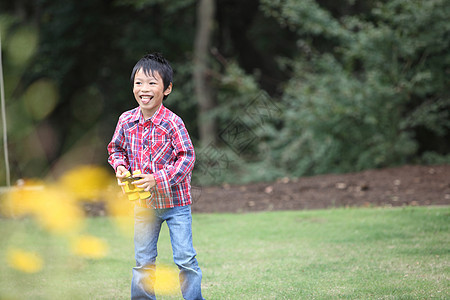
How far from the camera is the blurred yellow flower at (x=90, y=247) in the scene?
5383 millimetres

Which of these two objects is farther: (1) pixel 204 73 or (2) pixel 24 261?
(1) pixel 204 73

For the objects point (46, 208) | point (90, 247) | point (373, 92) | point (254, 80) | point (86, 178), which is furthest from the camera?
point (86, 178)

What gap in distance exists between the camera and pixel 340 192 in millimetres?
7766

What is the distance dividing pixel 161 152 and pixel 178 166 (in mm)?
161

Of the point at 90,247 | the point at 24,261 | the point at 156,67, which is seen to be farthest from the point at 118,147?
the point at 90,247

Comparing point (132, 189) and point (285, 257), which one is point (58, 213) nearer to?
point (285, 257)

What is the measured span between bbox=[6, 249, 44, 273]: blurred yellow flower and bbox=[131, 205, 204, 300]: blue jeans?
178 centimetres

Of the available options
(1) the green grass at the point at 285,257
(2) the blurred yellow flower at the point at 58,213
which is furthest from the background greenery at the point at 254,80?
(1) the green grass at the point at 285,257

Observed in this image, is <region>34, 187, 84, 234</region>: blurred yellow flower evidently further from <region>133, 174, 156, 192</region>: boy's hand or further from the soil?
<region>133, 174, 156, 192</region>: boy's hand

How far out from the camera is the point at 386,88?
354 inches

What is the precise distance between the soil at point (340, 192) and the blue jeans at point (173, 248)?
3.95m

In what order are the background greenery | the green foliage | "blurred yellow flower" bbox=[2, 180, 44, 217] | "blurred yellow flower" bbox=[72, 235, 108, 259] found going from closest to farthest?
"blurred yellow flower" bbox=[72, 235, 108, 259] < "blurred yellow flower" bbox=[2, 180, 44, 217] < the green foliage < the background greenery

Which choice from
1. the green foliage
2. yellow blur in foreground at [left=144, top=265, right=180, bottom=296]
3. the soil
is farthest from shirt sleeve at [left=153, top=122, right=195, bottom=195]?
the green foliage

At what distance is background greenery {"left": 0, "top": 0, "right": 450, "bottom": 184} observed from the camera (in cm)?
930
